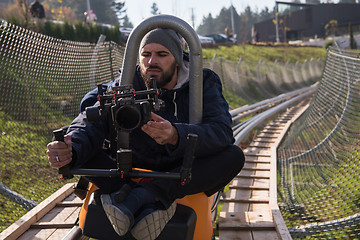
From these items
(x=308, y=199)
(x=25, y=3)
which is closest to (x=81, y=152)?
(x=308, y=199)

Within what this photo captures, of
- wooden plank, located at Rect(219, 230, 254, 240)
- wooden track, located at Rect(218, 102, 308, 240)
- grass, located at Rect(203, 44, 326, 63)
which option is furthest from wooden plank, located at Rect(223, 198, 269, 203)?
grass, located at Rect(203, 44, 326, 63)

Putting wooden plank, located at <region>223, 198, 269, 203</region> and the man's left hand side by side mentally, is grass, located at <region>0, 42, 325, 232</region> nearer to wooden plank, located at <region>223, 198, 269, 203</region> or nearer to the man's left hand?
wooden plank, located at <region>223, 198, 269, 203</region>

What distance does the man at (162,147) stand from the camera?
2.16 metres

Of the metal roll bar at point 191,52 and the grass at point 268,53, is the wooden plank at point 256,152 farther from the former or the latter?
the grass at point 268,53

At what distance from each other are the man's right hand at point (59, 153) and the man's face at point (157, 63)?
2.23ft

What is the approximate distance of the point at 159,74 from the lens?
2783 mm

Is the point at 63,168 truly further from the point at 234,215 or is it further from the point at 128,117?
the point at 234,215

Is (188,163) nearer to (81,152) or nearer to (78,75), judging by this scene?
(81,152)

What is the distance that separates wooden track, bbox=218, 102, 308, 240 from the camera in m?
3.24

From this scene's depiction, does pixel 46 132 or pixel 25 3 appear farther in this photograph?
pixel 25 3

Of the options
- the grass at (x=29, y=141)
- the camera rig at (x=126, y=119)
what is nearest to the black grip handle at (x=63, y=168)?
the camera rig at (x=126, y=119)

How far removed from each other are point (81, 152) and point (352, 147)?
369cm

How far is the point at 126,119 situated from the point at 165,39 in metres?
0.88

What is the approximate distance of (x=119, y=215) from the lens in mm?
2059
